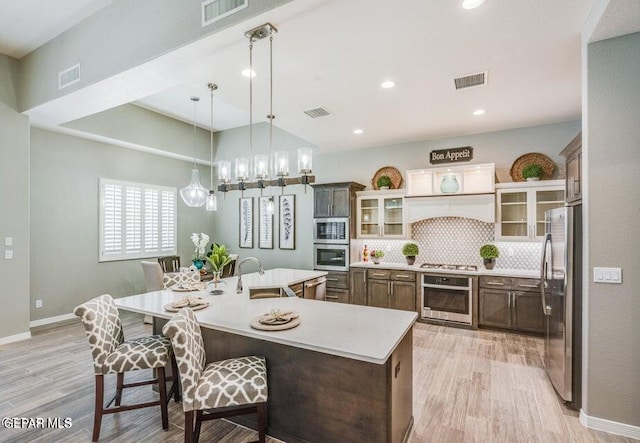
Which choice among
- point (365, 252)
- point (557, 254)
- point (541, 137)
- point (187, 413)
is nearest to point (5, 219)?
point (187, 413)

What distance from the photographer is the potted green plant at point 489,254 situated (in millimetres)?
4859

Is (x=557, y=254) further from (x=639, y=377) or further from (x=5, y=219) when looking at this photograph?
(x=5, y=219)

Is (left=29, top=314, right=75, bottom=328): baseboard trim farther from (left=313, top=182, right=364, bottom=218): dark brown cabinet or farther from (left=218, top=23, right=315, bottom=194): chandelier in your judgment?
(left=313, top=182, right=364, bottom=218): dark brown cabinet

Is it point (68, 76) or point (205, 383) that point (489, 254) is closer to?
point (205, 383)

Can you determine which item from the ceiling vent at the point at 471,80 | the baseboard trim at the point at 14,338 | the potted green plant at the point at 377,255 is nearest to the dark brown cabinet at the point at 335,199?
the potted green plant at the point at 377,255

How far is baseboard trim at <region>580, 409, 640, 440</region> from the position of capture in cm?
234

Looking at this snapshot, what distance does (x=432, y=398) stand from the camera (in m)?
2.90

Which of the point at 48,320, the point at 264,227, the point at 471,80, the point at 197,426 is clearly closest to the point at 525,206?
the point at 471,80

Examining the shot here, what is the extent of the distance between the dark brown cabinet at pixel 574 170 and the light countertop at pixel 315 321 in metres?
1.95

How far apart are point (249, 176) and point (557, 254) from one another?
311cm

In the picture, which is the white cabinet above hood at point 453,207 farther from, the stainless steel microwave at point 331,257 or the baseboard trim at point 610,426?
the baseboard trim at point 610,426

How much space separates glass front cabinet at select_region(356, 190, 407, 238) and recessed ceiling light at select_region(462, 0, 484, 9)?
A: 136 inches

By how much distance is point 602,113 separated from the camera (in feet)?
8.03

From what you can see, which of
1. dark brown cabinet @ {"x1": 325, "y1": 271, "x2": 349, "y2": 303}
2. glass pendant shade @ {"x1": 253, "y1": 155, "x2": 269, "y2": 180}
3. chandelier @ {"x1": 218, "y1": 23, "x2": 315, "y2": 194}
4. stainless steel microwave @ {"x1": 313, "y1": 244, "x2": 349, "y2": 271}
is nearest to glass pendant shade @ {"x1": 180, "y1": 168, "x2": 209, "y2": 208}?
chandelier @ {"x1": 218, "y1": 23, "x2": 315, "y2": 194}
